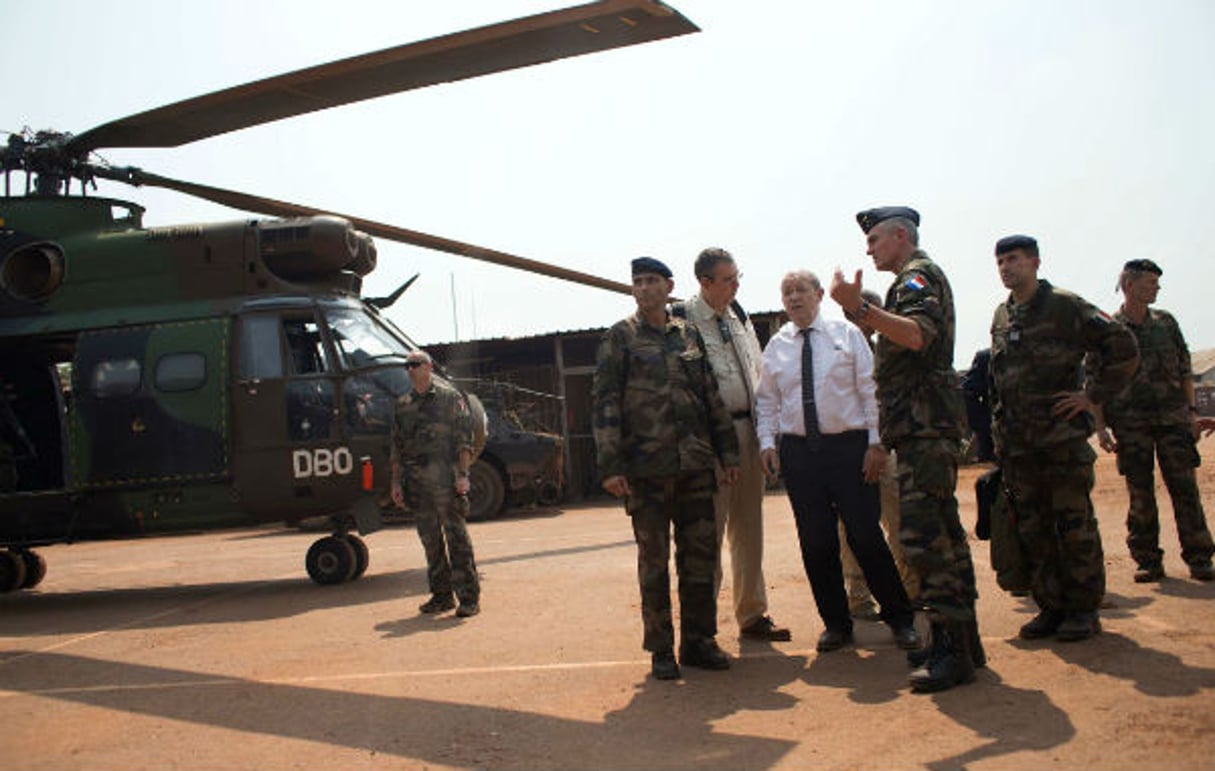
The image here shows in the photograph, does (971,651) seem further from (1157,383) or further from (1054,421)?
(1157,383)

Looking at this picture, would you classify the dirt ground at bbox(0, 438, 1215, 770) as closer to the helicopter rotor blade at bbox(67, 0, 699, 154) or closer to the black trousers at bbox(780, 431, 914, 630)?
the black trousers at bbox(780, 431, 914, 630)

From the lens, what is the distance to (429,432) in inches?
283

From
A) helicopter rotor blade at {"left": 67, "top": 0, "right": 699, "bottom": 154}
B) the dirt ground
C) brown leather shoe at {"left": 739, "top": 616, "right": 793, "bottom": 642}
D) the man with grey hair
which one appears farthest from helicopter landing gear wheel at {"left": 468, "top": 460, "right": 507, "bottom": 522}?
brown leather shoe at {"left": 739, "top": 616, "right": 793, "bottom": 642}

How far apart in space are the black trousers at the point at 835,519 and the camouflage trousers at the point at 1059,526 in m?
0.70

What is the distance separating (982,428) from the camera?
5.62m

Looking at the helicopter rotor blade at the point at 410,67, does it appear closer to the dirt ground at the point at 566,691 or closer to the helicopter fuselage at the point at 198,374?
the helicopter fuselage at the point at 198,374

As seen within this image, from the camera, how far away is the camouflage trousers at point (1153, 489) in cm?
633

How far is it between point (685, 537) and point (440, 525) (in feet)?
8.87

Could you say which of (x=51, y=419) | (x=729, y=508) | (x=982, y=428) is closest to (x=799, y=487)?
(x=729, y=508)

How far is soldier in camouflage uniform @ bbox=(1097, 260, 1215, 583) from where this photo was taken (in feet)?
21.4

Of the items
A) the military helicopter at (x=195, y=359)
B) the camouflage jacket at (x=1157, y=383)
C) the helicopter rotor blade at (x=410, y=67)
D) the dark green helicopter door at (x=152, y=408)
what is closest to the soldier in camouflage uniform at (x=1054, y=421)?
the camouflage jacket at (x=1157, y=383)

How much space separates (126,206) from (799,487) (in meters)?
7.02

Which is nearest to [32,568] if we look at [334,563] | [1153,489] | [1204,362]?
[334,563]

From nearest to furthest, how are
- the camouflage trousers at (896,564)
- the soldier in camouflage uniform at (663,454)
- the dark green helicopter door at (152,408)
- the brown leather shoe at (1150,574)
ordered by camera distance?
the soldier in camouflage uniform at (663,454) → the camouflage trousers at (896,564) → the brown leather shoe at (1150,574) → the dark green helicopter door at (152,408)
